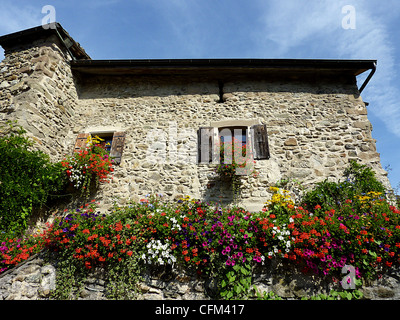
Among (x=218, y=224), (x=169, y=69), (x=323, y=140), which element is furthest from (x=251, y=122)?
(x=218, y=224)

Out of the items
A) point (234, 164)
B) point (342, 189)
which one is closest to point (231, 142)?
point (234, 164)

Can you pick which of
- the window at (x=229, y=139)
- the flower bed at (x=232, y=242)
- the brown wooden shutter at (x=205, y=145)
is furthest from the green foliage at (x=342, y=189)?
the brown wooden shutter at (x=205, y=145)

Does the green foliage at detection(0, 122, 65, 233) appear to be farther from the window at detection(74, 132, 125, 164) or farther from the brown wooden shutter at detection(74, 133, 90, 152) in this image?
the window at detection(74, 132, 125, 164)

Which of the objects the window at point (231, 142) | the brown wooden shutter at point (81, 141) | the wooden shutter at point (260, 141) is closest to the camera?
the window at point (231, 142)

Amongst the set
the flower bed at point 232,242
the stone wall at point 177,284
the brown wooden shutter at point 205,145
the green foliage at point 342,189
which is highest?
the brown wooden shutter at point 205,145

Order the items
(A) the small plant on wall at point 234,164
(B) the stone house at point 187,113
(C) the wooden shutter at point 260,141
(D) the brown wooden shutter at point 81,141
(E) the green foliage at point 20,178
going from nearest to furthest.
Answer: (E) the green foliage at point 20,178 < (A) the small plant on wall at point 234,164 < (B) the stone house at point 187,113 < (C) the wooden shutter at point 260,141 < (D) the brown wooden shutter at point 81,141

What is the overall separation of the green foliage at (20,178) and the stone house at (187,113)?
0.45 metres

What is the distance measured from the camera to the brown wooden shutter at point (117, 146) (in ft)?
18.5

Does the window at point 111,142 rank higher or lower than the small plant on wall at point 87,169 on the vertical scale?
higher

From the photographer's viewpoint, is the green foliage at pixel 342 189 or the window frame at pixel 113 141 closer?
the green foliage at pixel 342 189

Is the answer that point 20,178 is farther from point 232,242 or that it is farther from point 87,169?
point 232,242

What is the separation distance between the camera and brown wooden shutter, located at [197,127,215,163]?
5488 millimetres

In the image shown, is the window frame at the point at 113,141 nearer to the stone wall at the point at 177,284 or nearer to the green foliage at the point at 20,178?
the green foliage at the point at 20,178
